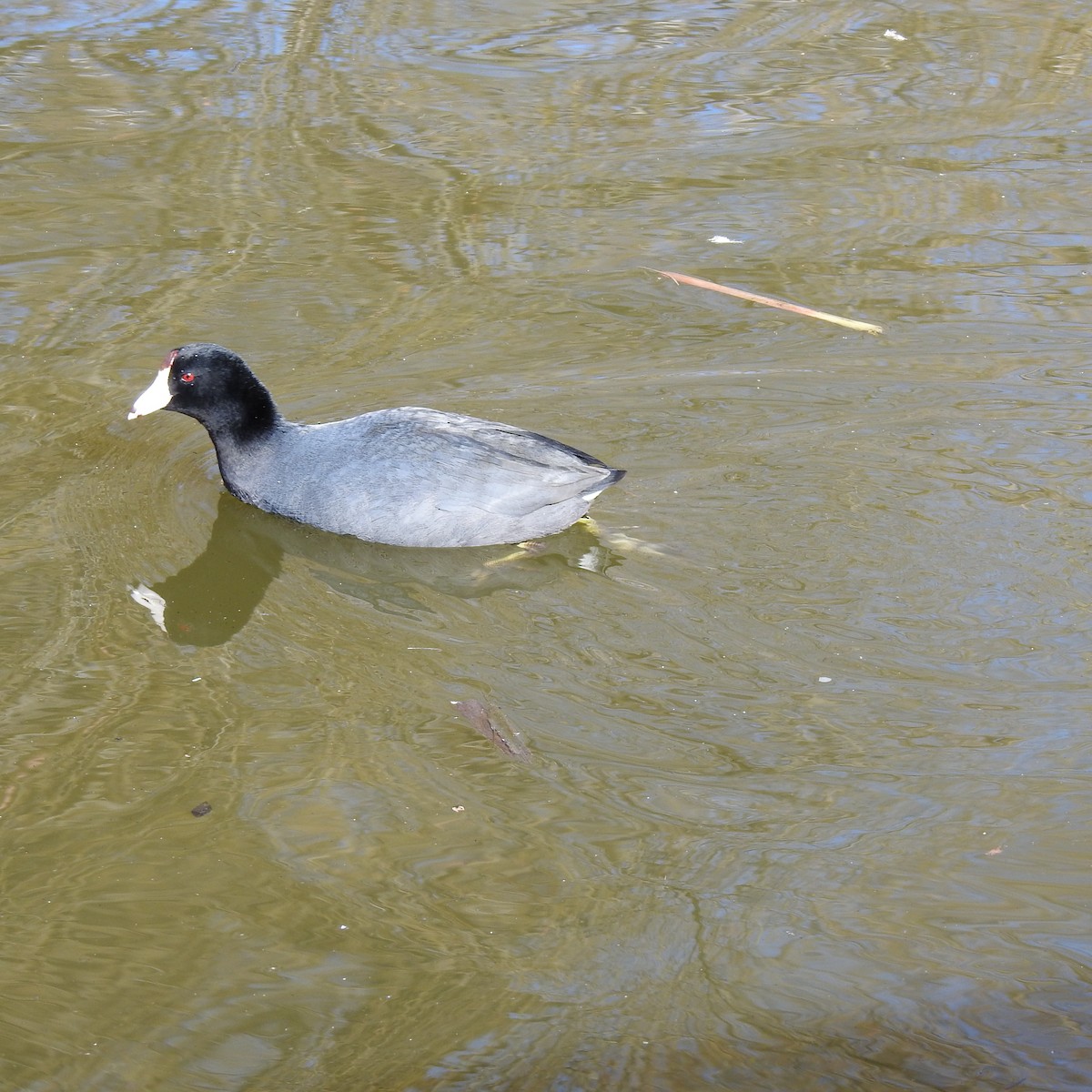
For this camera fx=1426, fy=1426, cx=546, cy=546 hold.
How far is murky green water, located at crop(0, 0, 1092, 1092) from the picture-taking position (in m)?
3.04

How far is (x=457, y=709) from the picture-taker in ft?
13.1

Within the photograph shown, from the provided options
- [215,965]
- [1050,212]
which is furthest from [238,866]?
[1050,212]

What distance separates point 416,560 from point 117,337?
6.64 ft

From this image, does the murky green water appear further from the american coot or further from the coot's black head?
the coot's black head

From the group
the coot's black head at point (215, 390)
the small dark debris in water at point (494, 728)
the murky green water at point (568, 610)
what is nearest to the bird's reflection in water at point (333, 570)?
the murky green water at point (568, 610)

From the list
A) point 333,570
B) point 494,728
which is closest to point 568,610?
point 494,728

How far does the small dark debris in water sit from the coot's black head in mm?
1583

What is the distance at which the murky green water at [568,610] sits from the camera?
3043 mm

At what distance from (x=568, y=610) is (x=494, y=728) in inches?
28.2

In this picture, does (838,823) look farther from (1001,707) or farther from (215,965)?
(215,965)

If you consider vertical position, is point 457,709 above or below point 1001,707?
above

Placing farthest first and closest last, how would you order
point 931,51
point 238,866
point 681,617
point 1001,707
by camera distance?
point 931,51
point 681,617
point 1001,707
point 238,866

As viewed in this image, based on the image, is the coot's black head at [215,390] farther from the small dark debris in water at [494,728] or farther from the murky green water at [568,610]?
the small dark debris in water at [494,728]

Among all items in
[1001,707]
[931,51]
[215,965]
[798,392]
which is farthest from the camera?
[931,51]
